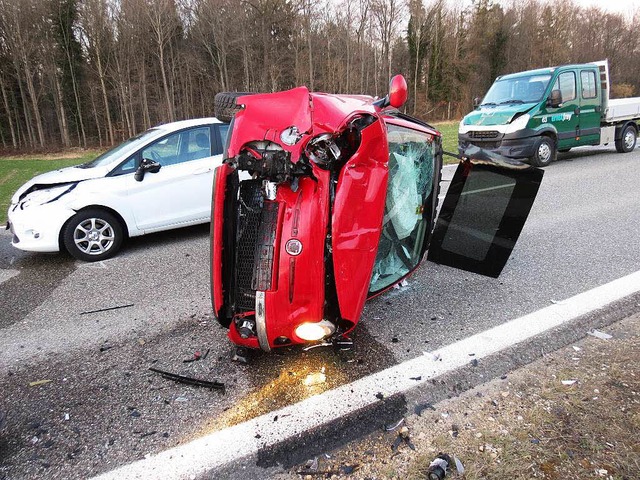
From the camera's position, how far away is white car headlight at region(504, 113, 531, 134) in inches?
386

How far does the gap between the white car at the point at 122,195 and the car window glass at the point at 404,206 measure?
8.94ft

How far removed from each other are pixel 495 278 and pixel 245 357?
8.13 feet

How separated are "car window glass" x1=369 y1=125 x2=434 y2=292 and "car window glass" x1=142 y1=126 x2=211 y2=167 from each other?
3.17 metres

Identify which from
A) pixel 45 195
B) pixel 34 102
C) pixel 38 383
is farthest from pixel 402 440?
pixel 34 102

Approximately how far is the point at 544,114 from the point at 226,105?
29.9 ft

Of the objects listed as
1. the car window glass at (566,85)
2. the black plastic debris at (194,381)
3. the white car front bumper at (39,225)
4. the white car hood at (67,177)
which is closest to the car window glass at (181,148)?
the white car hood at (67,177)

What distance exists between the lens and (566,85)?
411 inches

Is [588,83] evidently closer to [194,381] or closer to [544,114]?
[544,114]

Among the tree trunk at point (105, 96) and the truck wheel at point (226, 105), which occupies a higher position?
the tree trunk at point (105, 96)

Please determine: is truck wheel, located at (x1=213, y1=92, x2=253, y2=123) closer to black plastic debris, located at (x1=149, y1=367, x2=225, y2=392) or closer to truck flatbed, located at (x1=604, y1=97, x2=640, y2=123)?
black plastic debris, located at (x1=149, y1=367, x2=225, y2=392)

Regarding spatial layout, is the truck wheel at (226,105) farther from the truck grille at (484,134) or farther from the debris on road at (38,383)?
the truck grille at (484,134)

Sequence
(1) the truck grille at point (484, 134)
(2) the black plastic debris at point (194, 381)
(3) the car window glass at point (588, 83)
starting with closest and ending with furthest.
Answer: (2) the black plastic debris at point (194, 381) < (1) the truck grille at point (484, 134) < (3) the car window glass at point (588, 83)

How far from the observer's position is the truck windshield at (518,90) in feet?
33.7

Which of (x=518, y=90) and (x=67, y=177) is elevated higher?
(x=518, y=90)
